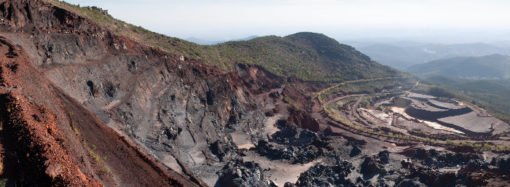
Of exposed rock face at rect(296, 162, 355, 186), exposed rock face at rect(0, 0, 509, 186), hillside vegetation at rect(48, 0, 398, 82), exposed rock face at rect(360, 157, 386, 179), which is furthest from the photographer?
hillside vegetation at rect(48, 0, 398, 82)

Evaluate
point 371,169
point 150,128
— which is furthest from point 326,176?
point 150,128

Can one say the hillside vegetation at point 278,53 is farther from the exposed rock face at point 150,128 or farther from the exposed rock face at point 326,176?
the exposed rock face at point 326,176

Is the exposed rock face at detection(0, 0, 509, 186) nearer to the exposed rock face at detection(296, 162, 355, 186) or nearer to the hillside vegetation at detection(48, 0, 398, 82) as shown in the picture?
the exposed rock face at detection(296, 162, 355, 186)

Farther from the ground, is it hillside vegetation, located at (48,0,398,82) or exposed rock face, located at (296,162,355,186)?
hillside vegetation, located at (48,0,398,82)

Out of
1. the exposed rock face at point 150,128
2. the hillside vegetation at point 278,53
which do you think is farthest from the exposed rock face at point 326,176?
the hillside vegetation at point 278,53

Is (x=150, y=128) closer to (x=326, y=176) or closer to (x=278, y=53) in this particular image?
(x=326, y=176)

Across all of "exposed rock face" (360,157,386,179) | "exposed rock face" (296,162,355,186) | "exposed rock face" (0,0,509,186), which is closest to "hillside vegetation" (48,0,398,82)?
"exposed rock face" (0,0,509,186)

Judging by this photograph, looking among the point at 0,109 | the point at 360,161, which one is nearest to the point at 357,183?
the point at 360,161

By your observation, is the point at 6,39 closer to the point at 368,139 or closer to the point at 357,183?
the point at 357,183
